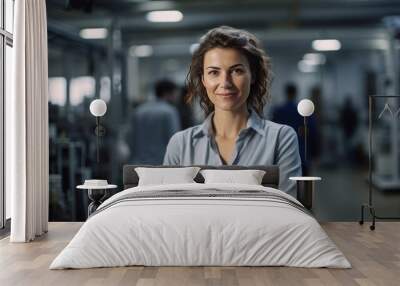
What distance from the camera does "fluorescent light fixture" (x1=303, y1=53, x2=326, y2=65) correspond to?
708 centimetres

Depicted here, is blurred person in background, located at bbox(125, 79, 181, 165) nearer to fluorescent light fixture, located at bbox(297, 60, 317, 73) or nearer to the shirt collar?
the shirt collar

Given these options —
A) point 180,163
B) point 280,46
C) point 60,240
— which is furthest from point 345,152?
point 60,240

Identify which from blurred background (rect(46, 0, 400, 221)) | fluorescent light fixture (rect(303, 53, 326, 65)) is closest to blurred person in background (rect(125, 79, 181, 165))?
blurred background (rect(46, 0, 400, 221))

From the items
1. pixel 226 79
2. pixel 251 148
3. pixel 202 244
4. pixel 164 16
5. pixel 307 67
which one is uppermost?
pixel 164 16

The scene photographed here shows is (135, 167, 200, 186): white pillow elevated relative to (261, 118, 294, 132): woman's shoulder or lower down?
lower down

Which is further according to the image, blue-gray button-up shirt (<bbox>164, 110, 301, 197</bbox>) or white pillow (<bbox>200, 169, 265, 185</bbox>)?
blue-gray button-up shirt (<bbox>164, 110, 301, 197</bbox>)

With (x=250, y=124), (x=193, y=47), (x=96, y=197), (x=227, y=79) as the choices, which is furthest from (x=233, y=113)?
(x=96, y=197)

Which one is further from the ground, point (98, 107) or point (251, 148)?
point (98, 107)

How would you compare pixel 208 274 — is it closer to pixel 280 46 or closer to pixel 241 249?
pixel 241 249

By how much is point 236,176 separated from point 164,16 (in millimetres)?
2109

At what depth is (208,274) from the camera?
4266 millimetres

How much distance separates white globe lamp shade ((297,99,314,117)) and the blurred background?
8.8 inches

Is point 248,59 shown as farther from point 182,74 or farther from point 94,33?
point 94,33

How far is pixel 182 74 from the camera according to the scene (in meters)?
7.02
